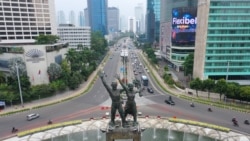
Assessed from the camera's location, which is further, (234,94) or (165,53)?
(165,53)

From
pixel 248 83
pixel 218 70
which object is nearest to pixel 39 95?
pixel 218 70

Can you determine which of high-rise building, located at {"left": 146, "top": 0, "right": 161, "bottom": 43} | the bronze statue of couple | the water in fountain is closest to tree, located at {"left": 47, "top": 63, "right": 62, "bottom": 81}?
the water in fountain

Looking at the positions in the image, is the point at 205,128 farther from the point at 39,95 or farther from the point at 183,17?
the point at 183,17

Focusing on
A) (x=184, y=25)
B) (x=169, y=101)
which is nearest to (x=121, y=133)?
(x=169, y=101)

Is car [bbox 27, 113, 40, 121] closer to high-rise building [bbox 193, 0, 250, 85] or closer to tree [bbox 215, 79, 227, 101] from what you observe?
tree [bbox 215, 79, 227, 101]

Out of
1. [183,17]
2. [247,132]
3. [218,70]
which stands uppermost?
[183,17]

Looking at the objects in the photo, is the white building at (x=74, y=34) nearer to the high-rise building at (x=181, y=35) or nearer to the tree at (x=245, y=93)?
the high-rise building at (x=181, y=35)

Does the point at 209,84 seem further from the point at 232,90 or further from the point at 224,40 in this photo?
the point at 224,40
